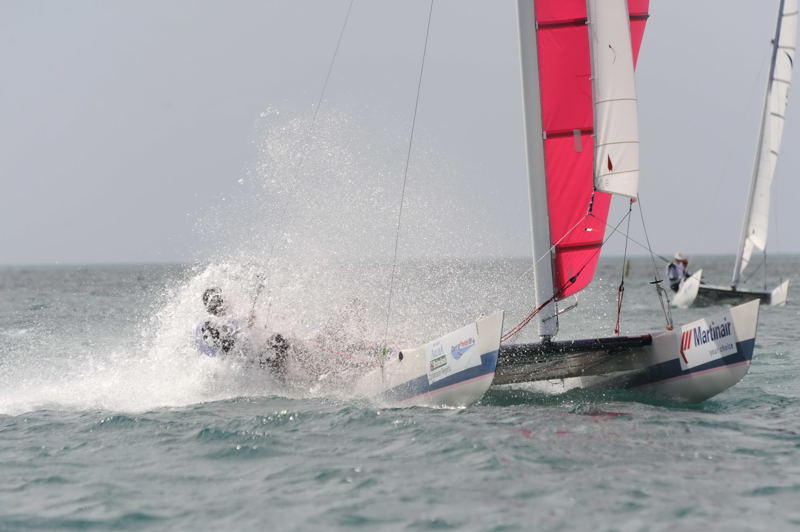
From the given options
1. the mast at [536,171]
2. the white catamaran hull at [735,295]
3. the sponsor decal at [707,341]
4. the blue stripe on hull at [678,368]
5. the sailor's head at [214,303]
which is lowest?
the white catamaran hull at [735,295]

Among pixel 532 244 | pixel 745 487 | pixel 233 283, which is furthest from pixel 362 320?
pixel 745 487

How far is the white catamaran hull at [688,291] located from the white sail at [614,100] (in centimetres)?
1489

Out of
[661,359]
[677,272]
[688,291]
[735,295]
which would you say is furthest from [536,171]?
[677,272]

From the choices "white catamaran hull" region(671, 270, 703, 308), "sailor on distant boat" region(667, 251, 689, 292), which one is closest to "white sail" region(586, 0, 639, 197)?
"white catamaran hull" region(671, 270, 703, 308)

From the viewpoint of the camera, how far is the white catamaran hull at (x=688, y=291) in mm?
21984

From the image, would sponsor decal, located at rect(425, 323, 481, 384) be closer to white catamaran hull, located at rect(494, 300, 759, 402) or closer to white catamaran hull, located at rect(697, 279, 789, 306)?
white catamaran hull, located at rect(494, 300, 759, 402)

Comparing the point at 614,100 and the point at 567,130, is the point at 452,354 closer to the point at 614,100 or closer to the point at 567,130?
the point at 567,130

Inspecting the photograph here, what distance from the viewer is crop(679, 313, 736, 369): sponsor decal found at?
24.8 ft

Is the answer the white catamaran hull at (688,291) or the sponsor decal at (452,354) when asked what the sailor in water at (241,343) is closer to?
the sponsor decal at (452,354)

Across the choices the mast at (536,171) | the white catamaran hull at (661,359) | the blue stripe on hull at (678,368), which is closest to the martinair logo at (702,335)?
the white catamaran hull at (661,359)

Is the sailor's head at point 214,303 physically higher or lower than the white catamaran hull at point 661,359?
higher

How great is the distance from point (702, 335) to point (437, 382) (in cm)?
241

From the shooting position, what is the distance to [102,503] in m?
5.23

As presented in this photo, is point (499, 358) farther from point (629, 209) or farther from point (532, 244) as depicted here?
point (629, 209)
